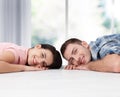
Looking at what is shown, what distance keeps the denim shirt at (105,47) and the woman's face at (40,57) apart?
0.29 meters

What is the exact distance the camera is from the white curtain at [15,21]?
304 cm

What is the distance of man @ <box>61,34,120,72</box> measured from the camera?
1.52 m

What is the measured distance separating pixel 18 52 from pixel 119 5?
7.58ft

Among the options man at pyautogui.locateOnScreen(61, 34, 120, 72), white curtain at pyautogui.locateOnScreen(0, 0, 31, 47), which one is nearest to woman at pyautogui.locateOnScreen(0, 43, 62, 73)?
man at pyautogui.locateOnScreen(61, 34, 120, 72)

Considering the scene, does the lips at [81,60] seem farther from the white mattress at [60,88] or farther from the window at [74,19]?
the window at [74,19]

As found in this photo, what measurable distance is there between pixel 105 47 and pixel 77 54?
18 centimetres

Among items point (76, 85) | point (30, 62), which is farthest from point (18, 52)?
point (76, 85)

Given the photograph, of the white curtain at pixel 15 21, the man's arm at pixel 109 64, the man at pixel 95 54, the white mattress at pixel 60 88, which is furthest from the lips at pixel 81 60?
the white curtain at pixel 15 21

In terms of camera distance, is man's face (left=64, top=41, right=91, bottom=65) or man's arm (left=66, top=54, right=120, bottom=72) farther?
man's face (left=64, top=41, right=91, bottom=65)

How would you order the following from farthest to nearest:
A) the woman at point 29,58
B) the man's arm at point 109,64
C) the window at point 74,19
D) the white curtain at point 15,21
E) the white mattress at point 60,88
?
the window at point 74,19 → the white curtain at point 15,21 → the woman at point 29,58 → the man's arm at point 109,64 → the white mattress at point 60,88

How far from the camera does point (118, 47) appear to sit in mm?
1598

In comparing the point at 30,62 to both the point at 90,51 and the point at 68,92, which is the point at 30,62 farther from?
the point at 68,92

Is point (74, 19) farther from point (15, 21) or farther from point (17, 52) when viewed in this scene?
point (17, 52)

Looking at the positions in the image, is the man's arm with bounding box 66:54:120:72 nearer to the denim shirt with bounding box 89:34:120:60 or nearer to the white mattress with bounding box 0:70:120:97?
the denim shirt with bounding box 89:34:120:60
